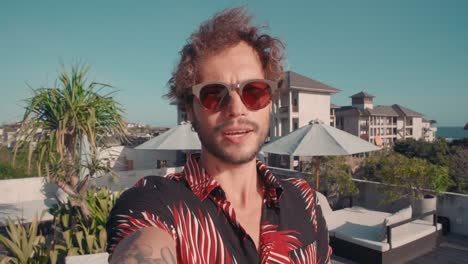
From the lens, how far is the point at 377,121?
5478 centimetres

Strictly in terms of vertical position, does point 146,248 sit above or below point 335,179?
above

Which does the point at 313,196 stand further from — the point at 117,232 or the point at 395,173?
the point at 395,173

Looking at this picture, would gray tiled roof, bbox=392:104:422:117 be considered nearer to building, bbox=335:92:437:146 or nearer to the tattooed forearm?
building, bbox=335:92:437:146

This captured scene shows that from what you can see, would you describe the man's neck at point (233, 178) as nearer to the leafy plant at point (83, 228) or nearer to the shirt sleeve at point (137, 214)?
the shirt sleeve at point (137, 214)

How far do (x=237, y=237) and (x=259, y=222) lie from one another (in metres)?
0.27

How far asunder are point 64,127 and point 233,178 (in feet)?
12.0

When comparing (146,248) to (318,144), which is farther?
(318,144)

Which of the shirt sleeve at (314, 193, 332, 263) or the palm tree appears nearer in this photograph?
the shirt sleeve at (314, 193, 332, 263)

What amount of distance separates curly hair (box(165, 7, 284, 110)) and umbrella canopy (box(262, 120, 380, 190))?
5.51 m

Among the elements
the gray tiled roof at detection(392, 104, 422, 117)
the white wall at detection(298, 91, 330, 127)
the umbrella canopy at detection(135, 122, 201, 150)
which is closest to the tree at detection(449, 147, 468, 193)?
the white wall at detection(298, 91, 330, 127)

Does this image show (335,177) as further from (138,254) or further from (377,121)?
(377,121)

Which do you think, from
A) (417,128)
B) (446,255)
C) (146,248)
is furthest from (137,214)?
(417,128)

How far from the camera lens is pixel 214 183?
51.7 inches

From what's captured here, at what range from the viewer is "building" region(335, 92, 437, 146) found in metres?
50.5
